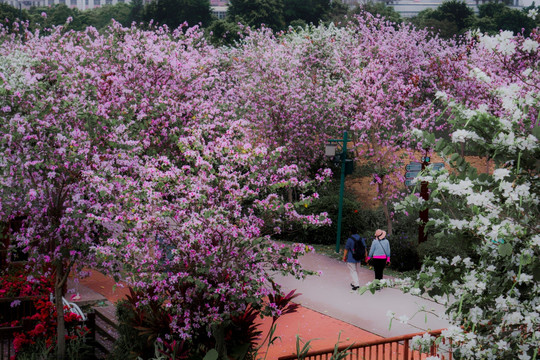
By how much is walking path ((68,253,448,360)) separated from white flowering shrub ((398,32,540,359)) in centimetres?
621

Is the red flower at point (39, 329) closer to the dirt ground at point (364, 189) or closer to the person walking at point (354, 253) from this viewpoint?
the person walking at point (354, 253)

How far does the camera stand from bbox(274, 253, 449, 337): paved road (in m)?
13.8

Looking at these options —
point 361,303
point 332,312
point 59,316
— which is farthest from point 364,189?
point 59,316

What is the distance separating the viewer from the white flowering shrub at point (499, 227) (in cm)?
484

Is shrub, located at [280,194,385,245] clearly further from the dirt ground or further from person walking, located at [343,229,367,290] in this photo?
person walking, located at [343,229,367,290]

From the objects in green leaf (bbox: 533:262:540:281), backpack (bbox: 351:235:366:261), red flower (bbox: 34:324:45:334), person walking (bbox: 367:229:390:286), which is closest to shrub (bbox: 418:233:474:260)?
person walking (bbox: 367:229:390:286)

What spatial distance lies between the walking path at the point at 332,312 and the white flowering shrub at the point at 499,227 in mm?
6206

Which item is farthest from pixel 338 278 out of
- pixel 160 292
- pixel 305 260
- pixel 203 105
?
pixel 160 292

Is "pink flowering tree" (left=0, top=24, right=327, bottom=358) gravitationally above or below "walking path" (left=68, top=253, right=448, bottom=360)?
above

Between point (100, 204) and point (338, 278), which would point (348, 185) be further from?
point (100, 204)

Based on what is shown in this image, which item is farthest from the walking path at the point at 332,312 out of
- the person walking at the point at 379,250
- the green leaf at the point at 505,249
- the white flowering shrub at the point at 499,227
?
the green leaf at the point at 505,249

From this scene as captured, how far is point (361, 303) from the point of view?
15.4 m

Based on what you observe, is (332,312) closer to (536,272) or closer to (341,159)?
(341,159)

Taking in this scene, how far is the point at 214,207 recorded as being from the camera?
A: 9.95 m
